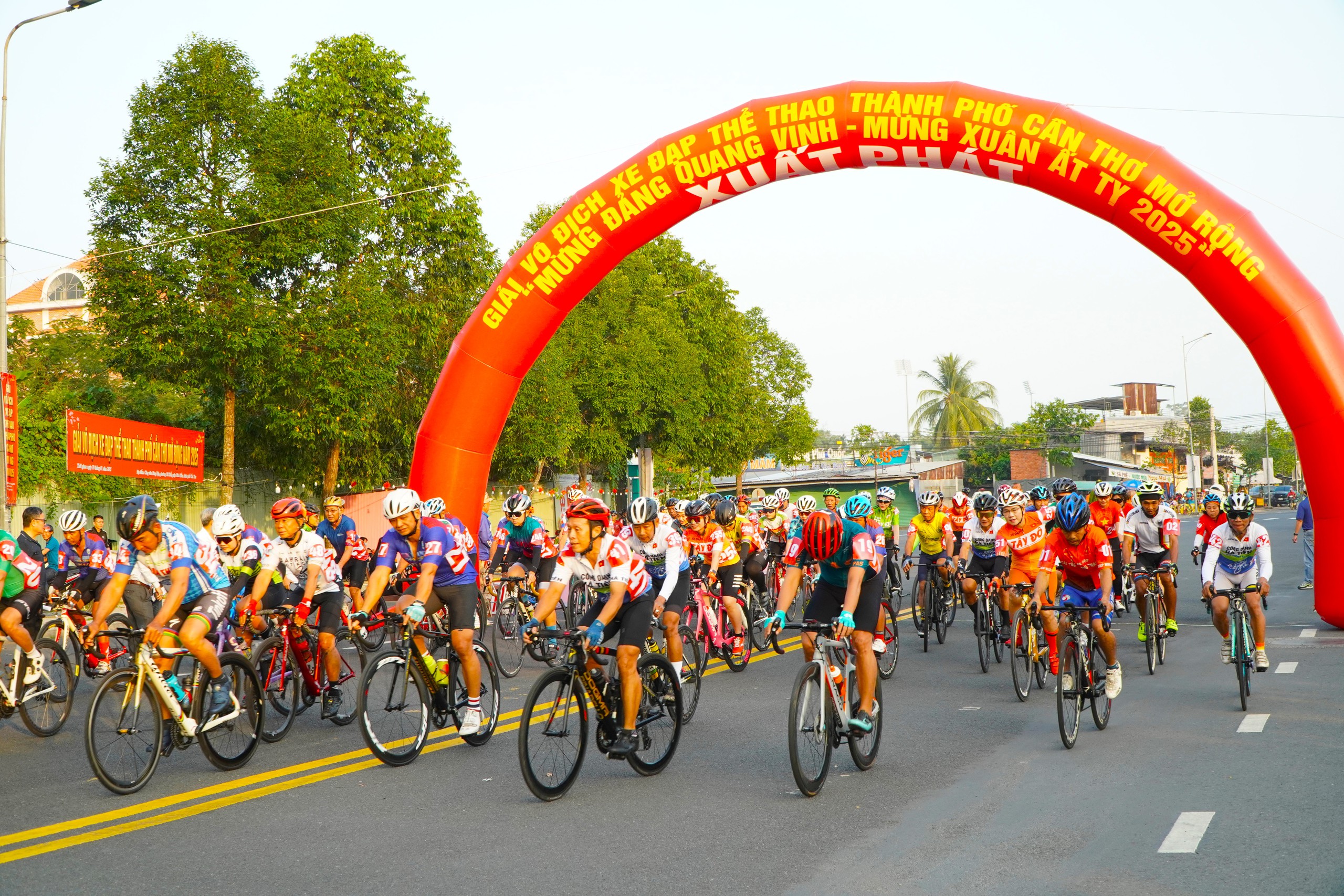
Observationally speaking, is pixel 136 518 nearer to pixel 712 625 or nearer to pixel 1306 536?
pixel 712 625

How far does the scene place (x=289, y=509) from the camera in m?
9.07

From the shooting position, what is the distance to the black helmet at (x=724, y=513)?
1259cm

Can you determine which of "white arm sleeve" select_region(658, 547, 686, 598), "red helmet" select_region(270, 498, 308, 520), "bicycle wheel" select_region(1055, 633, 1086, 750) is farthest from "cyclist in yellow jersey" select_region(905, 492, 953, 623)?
"red helmet" select_region(270, 498, 308, 520)

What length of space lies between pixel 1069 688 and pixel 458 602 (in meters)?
4.59

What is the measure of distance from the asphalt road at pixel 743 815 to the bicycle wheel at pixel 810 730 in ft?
0.46

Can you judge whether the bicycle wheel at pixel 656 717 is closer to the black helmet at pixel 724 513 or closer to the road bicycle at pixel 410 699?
the road bicycle at pixel 410 699

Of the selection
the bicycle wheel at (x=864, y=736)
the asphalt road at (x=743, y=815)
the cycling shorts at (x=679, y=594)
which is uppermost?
the cycling shorts at (x=679, y=594)

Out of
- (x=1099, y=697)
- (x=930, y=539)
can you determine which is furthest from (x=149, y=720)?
(x=930, y=539)

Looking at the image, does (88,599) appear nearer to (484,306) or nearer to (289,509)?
(289,509)

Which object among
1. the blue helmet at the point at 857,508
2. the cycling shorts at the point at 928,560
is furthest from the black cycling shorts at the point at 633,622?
the cycling shorts at the point at 928,560

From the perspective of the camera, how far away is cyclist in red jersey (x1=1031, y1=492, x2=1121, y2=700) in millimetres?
8938

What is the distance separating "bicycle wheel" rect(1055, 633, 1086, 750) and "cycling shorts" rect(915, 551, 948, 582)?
5378 mm

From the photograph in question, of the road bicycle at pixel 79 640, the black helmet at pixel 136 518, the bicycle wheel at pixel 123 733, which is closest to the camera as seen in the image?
the bicycle wheel at pixel 123 733

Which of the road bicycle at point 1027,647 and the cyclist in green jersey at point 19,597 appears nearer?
the cyclist in green jersey at point 19,597
